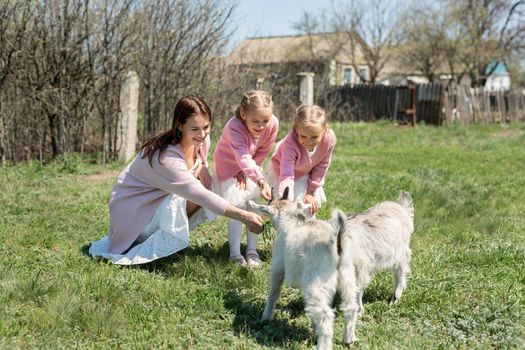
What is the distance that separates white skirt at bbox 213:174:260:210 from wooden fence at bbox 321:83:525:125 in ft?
52.0

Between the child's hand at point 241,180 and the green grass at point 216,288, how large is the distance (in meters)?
0.63

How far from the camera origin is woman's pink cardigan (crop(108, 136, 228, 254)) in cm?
461

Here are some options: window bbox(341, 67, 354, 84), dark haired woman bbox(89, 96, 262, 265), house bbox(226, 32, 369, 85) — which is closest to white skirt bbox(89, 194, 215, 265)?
dark haired woman bbox(89, 96, 262, 265)

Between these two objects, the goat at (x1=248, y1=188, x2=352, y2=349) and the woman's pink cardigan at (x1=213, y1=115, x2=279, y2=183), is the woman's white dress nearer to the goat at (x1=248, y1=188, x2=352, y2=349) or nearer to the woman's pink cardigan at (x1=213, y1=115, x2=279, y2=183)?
the woman's pink cardigan at (x1=213, y1=115, x2=279, y2=183)

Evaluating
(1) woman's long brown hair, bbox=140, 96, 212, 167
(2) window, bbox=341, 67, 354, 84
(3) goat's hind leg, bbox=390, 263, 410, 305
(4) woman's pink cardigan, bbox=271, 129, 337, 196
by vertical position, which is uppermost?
(2) window, bbox=341, 67, 354, 84

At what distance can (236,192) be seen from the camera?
5047 millimetres

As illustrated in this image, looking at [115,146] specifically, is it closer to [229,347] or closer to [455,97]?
[229,347]

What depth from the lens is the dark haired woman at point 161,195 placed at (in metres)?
4.58

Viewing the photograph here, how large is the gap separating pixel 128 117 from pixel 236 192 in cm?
591

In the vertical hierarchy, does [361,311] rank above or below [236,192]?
below

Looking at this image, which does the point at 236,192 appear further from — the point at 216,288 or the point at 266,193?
the point at 216,288

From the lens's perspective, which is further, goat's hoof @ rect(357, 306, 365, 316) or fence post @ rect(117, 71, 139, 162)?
fence post @ rect(117, 71, 139, 162)

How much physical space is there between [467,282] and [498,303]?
1.54ft

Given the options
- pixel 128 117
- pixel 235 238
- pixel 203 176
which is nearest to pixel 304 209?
pixel 235 238
